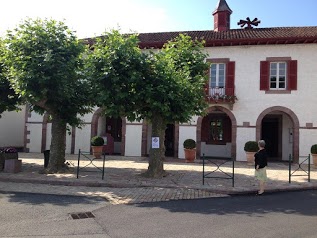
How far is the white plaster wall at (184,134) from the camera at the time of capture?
19.3 metres

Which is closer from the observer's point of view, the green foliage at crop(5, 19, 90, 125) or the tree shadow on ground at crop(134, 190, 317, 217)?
the tree shadow on ground at crop(134, 190, 317, 217)

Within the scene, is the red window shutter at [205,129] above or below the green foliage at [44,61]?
below

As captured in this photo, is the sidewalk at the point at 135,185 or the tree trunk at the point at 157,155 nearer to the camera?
the sidewalk at the point at 135,185

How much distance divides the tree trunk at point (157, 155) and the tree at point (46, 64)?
270 cm

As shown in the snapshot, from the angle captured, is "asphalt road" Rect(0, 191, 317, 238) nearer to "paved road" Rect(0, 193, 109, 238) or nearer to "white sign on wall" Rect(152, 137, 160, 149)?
"paved road" Rect(0, 193, 109, 238)

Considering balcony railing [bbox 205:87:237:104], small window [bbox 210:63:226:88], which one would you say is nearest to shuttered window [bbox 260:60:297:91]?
balcony railing [bbox 205:87:237:104]

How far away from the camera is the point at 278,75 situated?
1847 cm

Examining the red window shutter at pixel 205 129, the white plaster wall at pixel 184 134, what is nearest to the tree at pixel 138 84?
the white plaster wall at pixel 184 134

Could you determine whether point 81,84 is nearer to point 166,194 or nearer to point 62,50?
point 62,50

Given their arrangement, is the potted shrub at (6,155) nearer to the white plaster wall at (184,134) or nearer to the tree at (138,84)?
the tree at (138,84)

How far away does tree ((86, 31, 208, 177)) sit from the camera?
35.8ft

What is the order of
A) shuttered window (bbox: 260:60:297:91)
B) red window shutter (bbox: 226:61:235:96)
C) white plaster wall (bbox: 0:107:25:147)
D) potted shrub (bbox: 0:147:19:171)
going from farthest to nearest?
white plaster wall (bbox: 0:107:25:147)
red window shutter (bbox: 226:61:235:96)
shuttered window (bbox: 260:60:297:91)
potted shrub (bbox: 0:147:19:171)

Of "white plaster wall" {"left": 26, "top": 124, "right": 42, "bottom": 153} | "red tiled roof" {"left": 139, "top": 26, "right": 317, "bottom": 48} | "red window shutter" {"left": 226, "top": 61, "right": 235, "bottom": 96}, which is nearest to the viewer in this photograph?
"red tiled roof" {"left": 139, "top": 26, "right": 317, "bottom": 48}

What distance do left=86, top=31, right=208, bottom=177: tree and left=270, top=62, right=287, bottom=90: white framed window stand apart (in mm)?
8245
